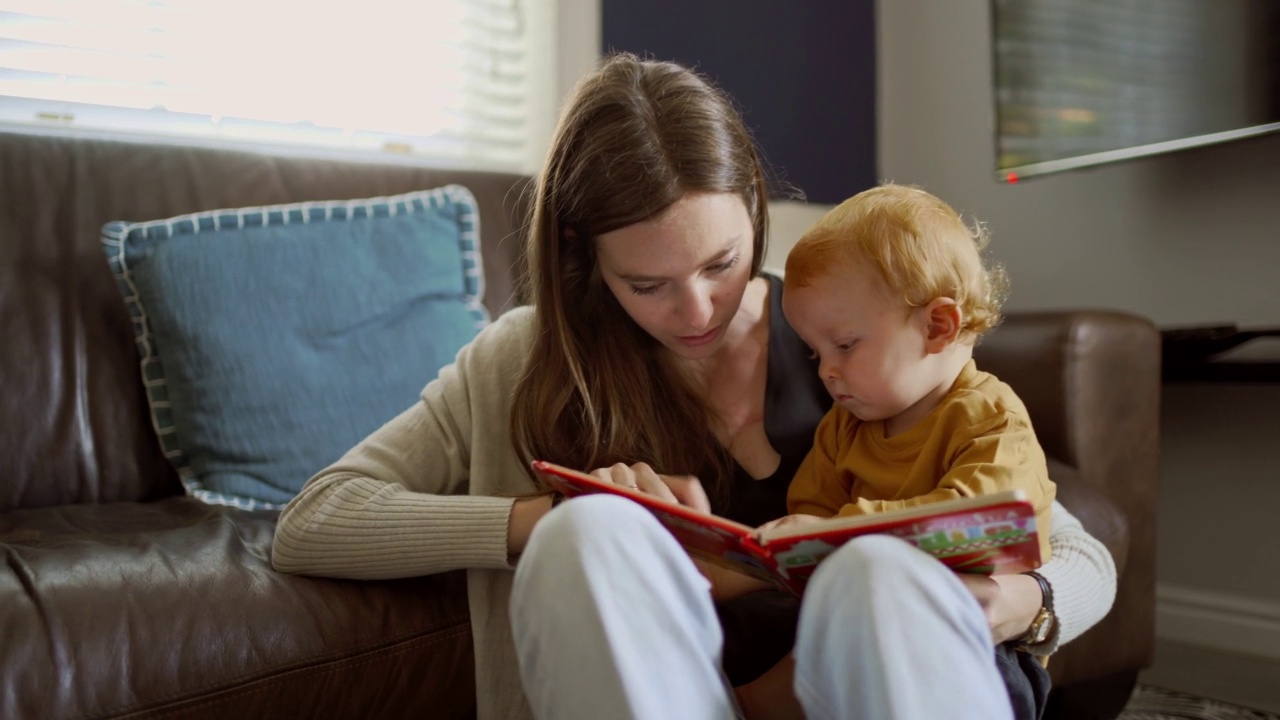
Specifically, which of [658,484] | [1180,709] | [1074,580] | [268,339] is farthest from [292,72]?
[1180,709]

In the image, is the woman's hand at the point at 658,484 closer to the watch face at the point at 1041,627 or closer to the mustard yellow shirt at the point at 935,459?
the mustard yellow shirt at the point at 935,459

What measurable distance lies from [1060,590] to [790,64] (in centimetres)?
187

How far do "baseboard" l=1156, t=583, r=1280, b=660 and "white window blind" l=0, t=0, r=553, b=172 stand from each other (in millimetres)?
1656

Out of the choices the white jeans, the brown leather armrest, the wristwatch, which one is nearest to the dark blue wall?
the brown leather armrest

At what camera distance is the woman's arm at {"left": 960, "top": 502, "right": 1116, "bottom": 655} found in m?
0.85

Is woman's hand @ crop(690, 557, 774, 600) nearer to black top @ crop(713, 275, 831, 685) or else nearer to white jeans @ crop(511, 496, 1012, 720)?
black top @ crop(713, 275, 831, 685)

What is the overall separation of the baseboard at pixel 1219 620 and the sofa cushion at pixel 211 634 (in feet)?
5.15

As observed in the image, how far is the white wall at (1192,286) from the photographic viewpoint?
1862 millimetres

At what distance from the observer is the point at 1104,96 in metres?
1.89

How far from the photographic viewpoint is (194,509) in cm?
134

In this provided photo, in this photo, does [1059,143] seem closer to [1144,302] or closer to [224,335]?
[1144,302]

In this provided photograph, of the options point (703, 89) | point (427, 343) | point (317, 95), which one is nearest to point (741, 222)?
point (703, 89)

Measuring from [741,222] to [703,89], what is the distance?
0.52 ft

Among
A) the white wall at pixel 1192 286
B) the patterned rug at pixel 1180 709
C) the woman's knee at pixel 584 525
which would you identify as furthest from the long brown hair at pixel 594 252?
the white wall at pixel 1192 286
